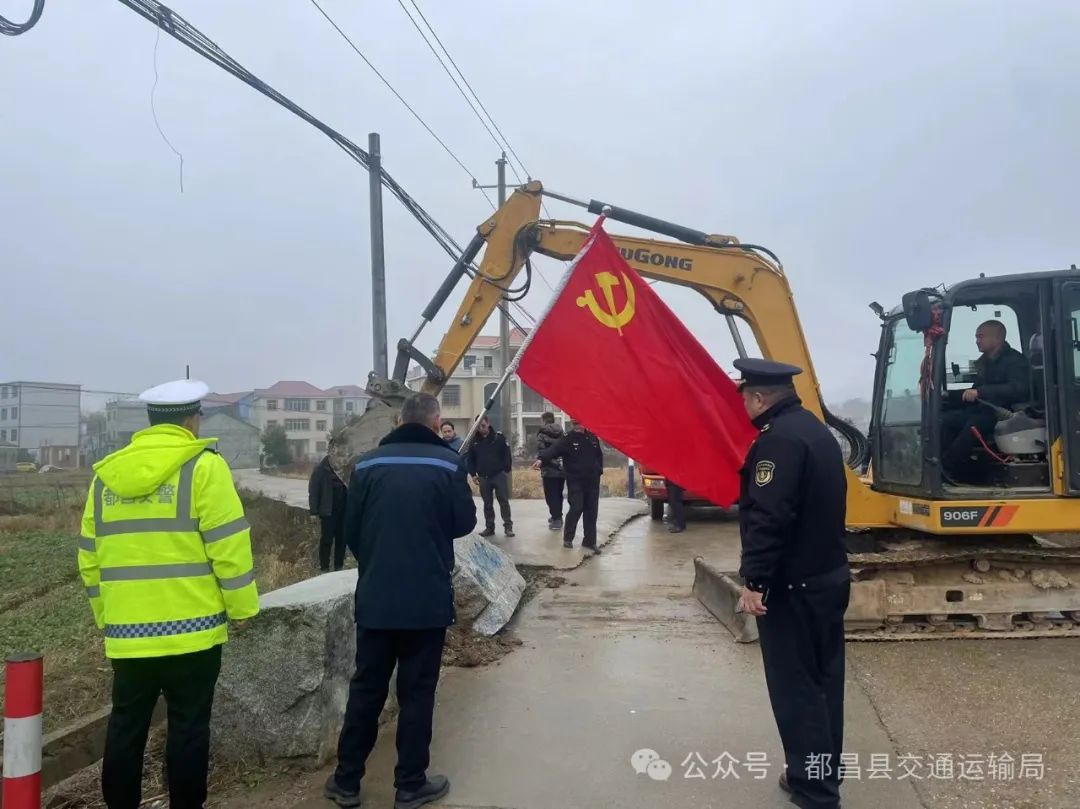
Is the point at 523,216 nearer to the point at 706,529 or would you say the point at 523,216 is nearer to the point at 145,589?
the point at 145,589

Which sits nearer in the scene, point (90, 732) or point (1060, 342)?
point (90, 732)

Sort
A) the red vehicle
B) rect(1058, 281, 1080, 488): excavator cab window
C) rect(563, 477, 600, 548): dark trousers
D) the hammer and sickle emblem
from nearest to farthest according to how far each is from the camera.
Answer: the hammer and sickle emblem < rect(1058, 281, 1080, 488): excavator cab window < rect(563, 477, 600, 548): dark trousers < the red vehicle

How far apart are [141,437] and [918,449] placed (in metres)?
5.80

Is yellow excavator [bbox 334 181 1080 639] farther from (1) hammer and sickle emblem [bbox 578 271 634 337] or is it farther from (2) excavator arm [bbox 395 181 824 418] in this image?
(1) hammer and sickle emblem [bbox 578 271 634 337]

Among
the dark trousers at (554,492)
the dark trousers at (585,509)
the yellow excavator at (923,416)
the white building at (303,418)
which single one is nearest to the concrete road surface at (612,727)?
the yellow excavator at (923,416)

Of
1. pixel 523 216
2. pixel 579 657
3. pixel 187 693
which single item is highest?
pixel 523 216

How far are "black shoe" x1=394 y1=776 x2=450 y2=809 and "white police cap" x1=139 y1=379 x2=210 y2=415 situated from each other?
6.55 ft

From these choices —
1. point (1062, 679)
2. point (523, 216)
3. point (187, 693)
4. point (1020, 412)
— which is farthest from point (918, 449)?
point (187, 693)

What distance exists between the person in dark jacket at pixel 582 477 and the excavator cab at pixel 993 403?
446cm

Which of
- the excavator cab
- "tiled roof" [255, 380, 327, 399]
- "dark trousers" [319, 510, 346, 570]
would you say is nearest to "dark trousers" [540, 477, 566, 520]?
"dark trousers" [319, 510, 346, 570]

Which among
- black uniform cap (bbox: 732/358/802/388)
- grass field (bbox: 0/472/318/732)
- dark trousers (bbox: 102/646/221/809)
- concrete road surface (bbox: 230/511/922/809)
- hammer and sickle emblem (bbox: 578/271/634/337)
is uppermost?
hammer and sickle emblem (bbox: 578/271/634/337)

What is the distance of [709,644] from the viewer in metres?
6.23

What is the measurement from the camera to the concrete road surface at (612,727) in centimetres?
375

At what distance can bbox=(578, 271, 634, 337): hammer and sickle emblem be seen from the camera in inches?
222
